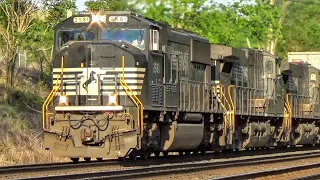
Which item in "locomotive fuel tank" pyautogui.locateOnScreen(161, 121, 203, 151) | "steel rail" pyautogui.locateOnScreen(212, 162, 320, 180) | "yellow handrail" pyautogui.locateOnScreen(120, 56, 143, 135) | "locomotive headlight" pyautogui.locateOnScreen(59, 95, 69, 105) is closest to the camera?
"steel rail" pyautogui.locateOnScreen(212, 162, 320, 180)

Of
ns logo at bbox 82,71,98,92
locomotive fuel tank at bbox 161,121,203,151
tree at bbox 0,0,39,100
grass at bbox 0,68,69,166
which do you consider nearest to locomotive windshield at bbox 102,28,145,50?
Result: ns logo at bbox 82,71,98,92

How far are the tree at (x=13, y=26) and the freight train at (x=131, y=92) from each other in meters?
8.03

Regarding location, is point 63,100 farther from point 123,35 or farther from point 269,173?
point 269,173

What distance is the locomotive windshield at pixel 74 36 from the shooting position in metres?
17.4

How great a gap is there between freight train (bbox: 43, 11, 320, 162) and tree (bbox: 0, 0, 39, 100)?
803 centimetres

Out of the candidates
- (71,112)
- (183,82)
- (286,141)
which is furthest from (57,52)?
(286,141)

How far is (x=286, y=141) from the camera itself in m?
27.1

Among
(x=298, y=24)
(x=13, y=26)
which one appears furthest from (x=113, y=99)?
(x=298, y=24)

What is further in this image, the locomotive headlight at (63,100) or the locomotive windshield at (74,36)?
the locomotive windshield at (74,36)

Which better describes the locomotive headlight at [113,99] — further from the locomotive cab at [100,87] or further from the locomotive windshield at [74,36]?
the locomotive windshield at [74,36]

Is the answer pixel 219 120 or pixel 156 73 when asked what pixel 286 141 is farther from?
pixel 156 73

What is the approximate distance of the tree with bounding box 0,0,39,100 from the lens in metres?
25.8

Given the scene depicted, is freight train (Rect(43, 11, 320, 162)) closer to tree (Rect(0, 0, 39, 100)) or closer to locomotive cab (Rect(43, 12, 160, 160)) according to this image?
locomotive cab (Rect(43, 12, 160, 160))

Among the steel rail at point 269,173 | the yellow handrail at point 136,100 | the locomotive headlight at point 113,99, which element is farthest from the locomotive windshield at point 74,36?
the steel rail at point 269,173
